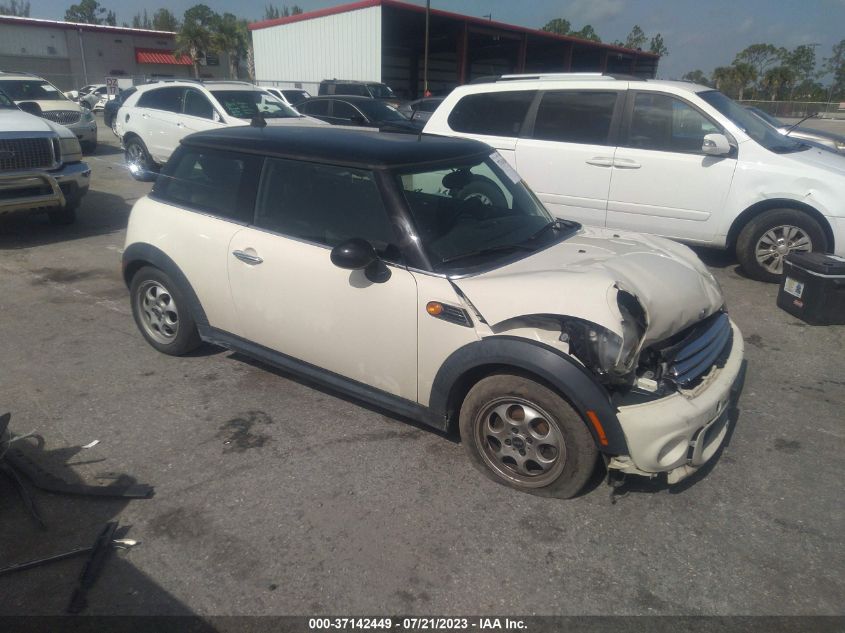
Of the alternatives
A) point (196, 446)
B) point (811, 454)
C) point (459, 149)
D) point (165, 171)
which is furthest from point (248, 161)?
point (811, 454)

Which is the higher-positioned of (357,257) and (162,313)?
(357,257)

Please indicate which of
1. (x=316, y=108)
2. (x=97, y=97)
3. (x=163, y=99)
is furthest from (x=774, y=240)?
(x=97, y=97)

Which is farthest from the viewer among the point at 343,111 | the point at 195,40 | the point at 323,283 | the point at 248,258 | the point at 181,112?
the point at 195,40

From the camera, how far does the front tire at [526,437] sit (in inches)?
112

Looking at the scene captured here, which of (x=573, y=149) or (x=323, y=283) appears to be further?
(x=573, y=149)

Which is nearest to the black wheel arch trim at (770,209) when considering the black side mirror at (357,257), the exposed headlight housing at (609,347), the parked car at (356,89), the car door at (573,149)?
the car door at (573,149)

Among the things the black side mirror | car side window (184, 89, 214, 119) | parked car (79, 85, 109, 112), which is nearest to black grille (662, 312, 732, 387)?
the black side mirror

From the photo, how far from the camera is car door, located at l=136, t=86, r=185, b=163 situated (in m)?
11.0

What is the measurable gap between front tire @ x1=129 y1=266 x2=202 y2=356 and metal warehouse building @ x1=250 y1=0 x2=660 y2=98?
2549cm

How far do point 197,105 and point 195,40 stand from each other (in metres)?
42.2

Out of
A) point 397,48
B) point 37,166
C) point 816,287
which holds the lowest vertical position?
point 816,287

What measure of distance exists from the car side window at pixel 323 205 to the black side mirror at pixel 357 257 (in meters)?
0.10

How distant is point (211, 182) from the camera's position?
410cm

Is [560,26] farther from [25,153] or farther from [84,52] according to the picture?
[25,153]
